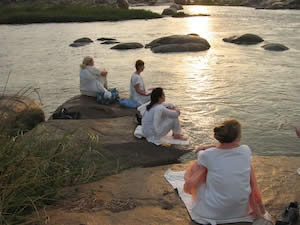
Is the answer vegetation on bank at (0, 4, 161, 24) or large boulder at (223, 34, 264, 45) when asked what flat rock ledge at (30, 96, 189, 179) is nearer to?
large boulder at (223, 34, 264, 45)

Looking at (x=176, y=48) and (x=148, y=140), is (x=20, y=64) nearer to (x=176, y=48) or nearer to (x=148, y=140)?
(x=176, y=48)

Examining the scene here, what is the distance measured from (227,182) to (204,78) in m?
9.96

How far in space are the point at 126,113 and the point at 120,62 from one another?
8635mm

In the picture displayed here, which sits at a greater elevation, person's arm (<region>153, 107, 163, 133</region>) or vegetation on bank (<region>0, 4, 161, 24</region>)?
person's arm (<region>153, 107, 163, 133</region>)

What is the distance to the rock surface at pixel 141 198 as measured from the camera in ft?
15.6

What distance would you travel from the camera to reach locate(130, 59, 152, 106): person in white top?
31.1ft

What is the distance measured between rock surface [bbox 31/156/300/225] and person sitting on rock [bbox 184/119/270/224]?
299 millimetres

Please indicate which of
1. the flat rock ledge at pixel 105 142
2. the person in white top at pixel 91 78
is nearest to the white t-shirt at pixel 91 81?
the person in white top at pixel 91 78

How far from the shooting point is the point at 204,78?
47.5 ft

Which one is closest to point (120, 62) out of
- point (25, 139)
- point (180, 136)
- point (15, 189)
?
point (180, 136)

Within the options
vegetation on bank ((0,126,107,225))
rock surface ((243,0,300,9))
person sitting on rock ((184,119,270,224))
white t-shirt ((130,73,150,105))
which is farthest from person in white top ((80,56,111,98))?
rock surface ((243,0,300,9))

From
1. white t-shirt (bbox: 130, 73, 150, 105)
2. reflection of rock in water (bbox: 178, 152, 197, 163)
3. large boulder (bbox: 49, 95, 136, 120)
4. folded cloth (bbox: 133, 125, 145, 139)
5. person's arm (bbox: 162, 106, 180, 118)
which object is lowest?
reflection of rock in water (bbox: 178, 152, 197, 163)

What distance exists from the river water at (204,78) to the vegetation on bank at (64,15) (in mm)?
12599

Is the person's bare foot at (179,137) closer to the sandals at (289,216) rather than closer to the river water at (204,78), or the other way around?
the river water at (204,78)
